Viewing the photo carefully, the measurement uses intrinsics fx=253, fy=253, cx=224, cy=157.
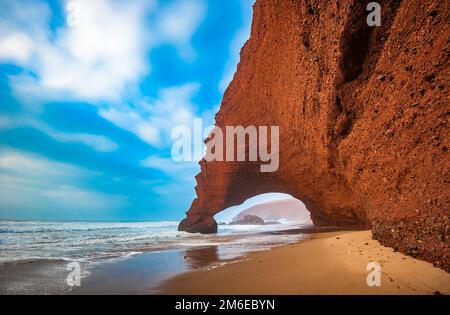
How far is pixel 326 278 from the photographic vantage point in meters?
3.72

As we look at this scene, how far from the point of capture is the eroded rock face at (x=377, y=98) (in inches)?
145

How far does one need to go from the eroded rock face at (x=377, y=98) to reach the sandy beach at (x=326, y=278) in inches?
12.7

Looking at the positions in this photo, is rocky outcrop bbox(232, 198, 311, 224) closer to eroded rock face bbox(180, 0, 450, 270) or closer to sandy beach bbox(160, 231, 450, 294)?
eroded rock face bbox(180, 0, 450, 270)

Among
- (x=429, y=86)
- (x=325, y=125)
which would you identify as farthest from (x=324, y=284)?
(x=325, y=125)

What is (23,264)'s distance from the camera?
7.04 metres

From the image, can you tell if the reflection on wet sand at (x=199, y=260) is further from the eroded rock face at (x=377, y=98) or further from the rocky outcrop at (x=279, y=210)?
the rocky outcrop at (x=279, y=210)

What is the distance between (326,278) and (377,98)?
3833mm

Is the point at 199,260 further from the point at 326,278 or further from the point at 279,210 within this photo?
the point at 279,210

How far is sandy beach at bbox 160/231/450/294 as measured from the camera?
302 centimetres

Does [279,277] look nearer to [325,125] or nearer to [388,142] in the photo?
[388,142]

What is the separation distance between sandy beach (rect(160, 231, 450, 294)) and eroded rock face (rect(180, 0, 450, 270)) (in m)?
0.32
